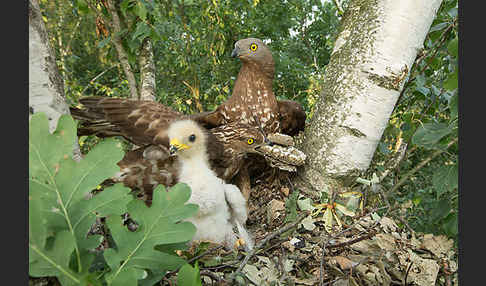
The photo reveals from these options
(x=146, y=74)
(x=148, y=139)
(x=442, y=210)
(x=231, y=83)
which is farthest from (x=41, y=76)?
(x=231, y=83)

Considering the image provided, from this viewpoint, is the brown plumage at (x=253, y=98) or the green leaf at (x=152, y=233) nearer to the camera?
the green leaf at (x=152, y=233)

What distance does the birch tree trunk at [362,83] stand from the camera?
1.58 metres

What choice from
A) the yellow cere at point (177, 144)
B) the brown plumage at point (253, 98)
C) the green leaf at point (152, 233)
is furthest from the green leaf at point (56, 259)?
the brown plumage at point (253, 98)

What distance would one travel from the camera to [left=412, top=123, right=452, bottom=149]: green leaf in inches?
45.5

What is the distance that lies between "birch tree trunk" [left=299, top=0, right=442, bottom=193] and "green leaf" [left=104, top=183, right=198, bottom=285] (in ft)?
3.62

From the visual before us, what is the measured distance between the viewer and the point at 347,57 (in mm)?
1721

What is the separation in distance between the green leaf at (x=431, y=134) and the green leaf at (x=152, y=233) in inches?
35.2

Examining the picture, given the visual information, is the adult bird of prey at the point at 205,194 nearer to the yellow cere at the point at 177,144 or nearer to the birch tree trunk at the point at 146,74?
the yellow cere at the point at 177,144

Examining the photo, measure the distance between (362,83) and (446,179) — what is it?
61cm

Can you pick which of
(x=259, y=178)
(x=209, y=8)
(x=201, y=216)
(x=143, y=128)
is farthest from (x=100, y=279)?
(x=209, y=8)

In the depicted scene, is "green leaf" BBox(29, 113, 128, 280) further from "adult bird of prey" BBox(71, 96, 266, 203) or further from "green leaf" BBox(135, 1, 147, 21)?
"green leaf" BBox(135, 1, 147, 21)

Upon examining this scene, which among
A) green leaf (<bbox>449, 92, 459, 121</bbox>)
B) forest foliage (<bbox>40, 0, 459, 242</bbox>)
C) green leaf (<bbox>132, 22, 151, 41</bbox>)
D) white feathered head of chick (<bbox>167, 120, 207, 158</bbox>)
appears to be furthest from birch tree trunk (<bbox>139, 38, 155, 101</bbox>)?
green leaf (<bbox>449, 92, 459, 121</bbox>)

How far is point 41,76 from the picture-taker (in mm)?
814

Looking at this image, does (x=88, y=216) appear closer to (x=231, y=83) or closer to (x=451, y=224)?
(x=451, y=224)
